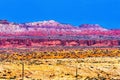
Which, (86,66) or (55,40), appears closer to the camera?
(86,66)

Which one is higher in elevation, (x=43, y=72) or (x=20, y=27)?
(x=20, y=27)

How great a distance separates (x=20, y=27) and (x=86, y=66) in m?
143

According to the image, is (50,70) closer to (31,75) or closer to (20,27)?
(31,75)

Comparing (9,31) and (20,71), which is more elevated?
(9,31)

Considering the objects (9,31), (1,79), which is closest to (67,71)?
(1,79)

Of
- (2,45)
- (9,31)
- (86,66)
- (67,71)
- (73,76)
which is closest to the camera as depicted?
(73,76)

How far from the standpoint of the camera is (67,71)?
2021 inches

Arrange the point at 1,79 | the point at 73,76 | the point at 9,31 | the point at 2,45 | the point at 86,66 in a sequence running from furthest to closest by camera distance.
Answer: the point at 9,31
the point at 2,45
the point at 86,66
the point at 73,76
the point at 1,79

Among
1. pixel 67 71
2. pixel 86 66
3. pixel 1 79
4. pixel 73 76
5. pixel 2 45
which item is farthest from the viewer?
pixel 2 45

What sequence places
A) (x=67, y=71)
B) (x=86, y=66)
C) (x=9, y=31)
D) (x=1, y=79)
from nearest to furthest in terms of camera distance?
(x=1, y=79)
(x=67, y=71)
(x=86, y=66)
(x=9, y=31)

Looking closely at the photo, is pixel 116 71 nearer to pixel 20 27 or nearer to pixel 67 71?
pixel 67 71

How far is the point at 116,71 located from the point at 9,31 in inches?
5373

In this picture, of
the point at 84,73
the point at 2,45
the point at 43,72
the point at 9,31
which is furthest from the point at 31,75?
the point at 9,31

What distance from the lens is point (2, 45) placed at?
125500 mm
